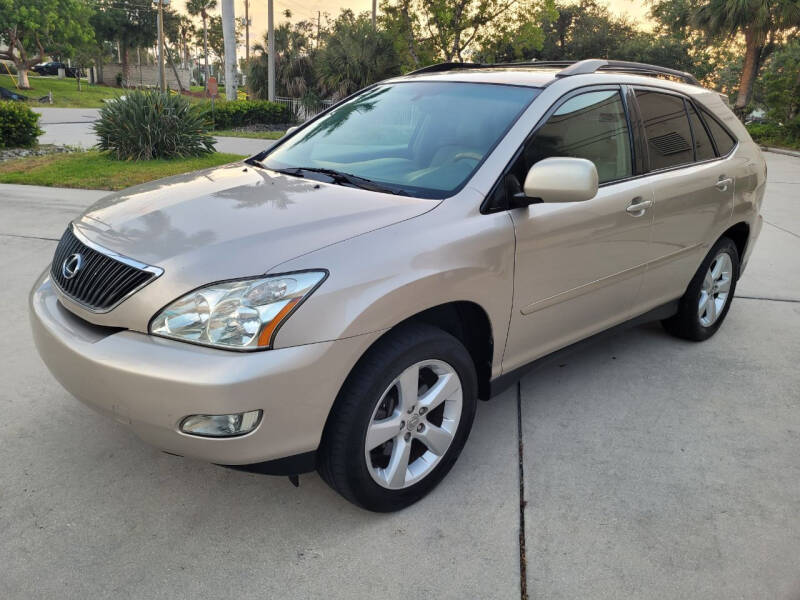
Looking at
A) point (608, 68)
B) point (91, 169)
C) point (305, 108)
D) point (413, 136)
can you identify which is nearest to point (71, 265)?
point (413, 136)

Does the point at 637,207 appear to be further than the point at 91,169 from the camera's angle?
No

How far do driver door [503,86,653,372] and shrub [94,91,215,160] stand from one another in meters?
9.92

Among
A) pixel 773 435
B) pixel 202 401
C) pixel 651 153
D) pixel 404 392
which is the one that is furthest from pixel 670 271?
pixel 202 401

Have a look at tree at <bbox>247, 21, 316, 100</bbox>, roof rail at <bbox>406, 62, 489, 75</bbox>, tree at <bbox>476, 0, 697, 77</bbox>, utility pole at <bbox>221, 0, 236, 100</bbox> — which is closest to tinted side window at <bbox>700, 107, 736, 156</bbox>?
roof rail at <bbox>406, 62, 489, 75</bbox>

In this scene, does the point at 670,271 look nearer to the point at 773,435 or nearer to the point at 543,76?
the point at 773,435

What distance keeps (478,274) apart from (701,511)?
52.1 inches

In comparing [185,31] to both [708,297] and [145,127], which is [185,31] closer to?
[145,127]

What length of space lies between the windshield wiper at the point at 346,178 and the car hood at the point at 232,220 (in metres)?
0.06

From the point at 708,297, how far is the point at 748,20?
29059 millimetres

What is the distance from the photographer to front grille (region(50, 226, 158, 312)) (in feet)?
7.41

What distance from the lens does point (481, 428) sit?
10.8 ft

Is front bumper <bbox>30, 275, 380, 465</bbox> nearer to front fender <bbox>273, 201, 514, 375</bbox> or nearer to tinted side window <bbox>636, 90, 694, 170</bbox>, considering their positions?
front fender <bbox>273, 201, 514, 375</bbox>

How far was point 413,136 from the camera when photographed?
3184 millimetres

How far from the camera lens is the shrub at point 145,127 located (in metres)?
11.5
